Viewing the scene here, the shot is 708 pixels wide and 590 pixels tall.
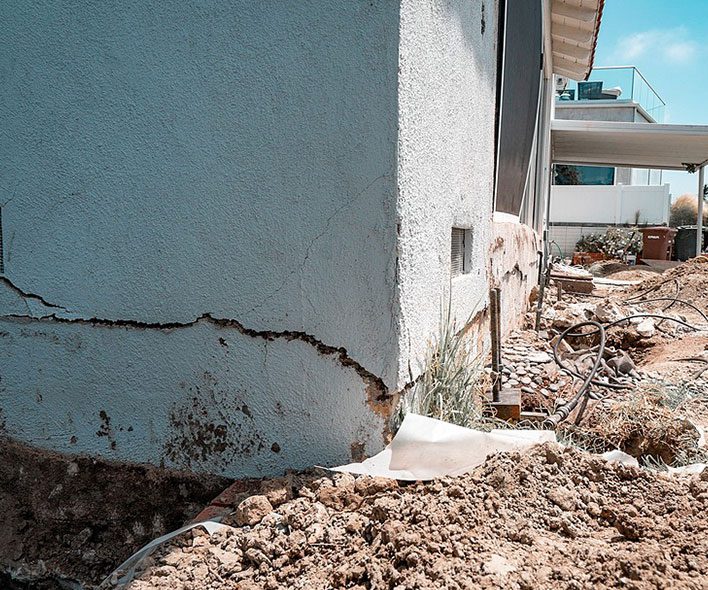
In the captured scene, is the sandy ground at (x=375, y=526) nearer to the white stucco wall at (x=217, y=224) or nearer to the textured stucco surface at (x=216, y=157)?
the white stucco wall at (x=217, y=224)

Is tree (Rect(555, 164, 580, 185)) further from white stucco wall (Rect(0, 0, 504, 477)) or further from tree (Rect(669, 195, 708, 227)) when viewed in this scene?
white stucco wall (Rect(0, 0, 504, 477))

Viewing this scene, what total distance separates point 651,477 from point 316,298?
1.35m

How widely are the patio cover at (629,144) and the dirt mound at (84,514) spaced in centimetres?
1034

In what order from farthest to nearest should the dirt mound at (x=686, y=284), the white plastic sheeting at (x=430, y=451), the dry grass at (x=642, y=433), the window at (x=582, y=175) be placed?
the window at (x=582, y=175) < the dirt mound at (x=686, y=284) < the dry grass at (x=642, y=433) < the white plastic sheeting at (x=430, y=451)

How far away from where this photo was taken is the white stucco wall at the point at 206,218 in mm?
2369

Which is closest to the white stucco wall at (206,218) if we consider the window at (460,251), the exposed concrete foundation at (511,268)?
the window at (460,251)

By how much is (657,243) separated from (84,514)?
1800 centimetres

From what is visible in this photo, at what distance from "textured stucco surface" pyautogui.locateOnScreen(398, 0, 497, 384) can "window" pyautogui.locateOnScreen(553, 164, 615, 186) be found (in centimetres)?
2265

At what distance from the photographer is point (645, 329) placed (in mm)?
6148

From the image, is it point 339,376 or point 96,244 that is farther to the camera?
point 96,244

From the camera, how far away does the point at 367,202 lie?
7.78ft

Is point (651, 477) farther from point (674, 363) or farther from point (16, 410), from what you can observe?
point (674, 363)

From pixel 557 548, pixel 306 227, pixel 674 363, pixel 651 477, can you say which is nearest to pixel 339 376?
pixel 306 227

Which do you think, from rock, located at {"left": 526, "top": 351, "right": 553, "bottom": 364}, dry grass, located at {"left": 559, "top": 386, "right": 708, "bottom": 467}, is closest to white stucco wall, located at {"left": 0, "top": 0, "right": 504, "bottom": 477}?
dry grass, located at {"left": 559, "top": 386, "right": 708, "bottom": 467}
